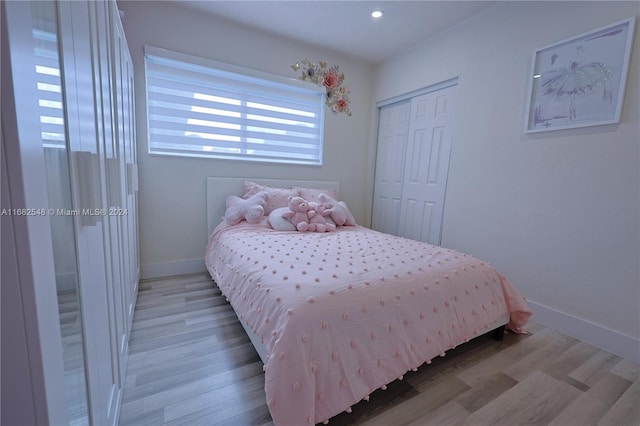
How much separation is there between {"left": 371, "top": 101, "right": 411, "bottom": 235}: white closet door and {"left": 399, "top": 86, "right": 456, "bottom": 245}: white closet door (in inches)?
4.4

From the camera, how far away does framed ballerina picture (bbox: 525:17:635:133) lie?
168 cm

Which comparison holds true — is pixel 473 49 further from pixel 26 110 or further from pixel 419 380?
pixel 26 110

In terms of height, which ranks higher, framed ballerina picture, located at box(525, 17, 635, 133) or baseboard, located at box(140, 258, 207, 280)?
framed ballerina picture, located at box(525, 17, 635, 133)

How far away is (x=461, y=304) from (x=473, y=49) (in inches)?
92.9

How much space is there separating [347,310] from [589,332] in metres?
1.94

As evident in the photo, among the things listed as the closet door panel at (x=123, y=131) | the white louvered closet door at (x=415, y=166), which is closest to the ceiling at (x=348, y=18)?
the white louvered closet door at (x=415, y=166)

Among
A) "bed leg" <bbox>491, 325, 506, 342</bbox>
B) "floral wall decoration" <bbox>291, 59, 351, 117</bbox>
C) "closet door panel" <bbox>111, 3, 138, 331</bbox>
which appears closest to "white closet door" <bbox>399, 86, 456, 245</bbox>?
"floral wall decoration" <bbox>291, 59, 351, 117</bbox>

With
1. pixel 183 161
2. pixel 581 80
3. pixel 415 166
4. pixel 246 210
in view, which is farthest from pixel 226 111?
pixel 581 80

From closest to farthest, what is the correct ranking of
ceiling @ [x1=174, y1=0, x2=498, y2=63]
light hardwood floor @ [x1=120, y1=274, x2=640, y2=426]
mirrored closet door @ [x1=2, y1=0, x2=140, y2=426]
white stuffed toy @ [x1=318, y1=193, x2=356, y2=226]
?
mirrored closet door @ [x1=2, y1=0, x2=140, y2=426], light hardwood floor @ [x1=120, y1=274, x2=640, y2=426], ceiling @ [x1=174, y1=0, x2=498, y2=63], white stuffed toy @ [x1=318, y1=193, x2=356, y2=226]

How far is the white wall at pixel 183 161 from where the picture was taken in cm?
237

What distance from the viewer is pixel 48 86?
536 mm

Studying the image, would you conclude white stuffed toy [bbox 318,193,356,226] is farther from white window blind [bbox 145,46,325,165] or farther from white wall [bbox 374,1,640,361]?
white wall [bbox 374,1,640,361]

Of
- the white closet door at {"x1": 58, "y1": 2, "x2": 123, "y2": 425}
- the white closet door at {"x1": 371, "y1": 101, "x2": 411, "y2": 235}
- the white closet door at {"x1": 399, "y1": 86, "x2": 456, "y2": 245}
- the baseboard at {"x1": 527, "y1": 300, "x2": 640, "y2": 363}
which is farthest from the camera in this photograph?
the white closet door at {"x1": 371, "y1": 101, "x2": 411, "y2": 235}

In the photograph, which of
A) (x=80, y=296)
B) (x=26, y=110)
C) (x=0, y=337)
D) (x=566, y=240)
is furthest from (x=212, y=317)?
(x=566, y=240)
